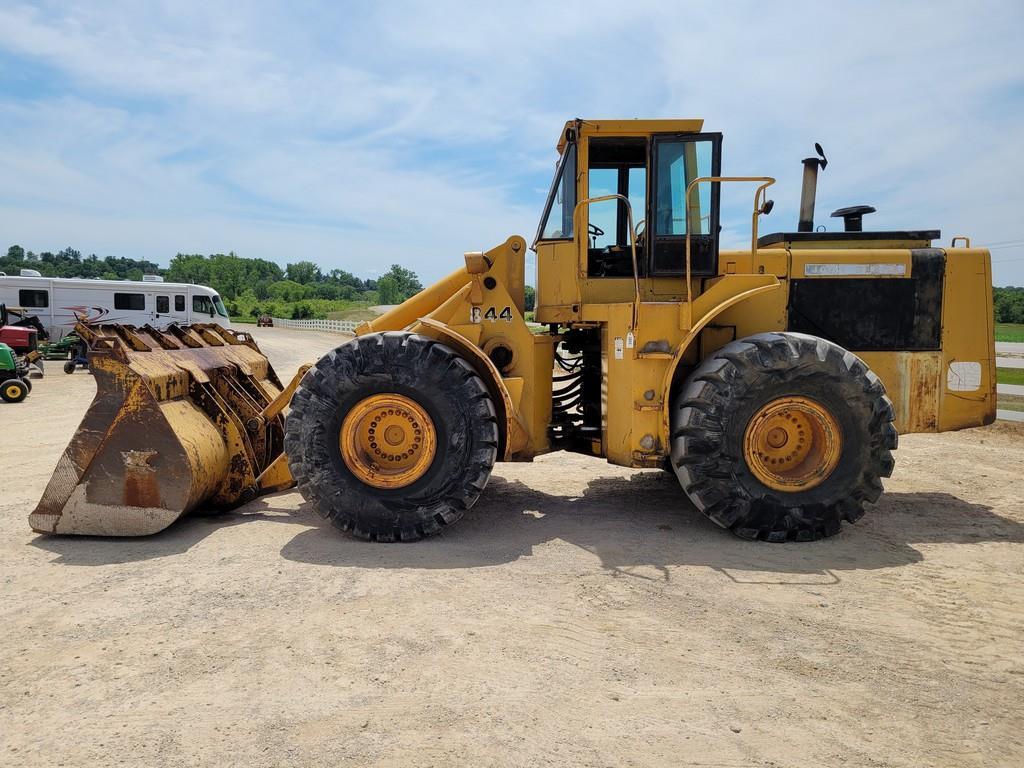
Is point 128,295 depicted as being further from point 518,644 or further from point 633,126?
point 518,644

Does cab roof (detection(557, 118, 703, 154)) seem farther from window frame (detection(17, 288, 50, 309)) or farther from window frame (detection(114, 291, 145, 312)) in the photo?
window frame (detection(17, 288, 50, 309))

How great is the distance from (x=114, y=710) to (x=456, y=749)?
55.4 inches

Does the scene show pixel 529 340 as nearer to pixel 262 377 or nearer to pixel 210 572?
pixel 210 572

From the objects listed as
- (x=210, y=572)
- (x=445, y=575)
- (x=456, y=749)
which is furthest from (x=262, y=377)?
(x=456, y=749)

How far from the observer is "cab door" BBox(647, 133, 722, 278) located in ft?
17.1

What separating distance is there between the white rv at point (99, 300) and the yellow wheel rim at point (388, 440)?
19.2m

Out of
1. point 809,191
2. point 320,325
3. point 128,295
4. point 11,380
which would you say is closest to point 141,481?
point 809,191

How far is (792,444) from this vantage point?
495cm

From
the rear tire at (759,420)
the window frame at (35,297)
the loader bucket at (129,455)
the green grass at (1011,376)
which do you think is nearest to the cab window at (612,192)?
the rear tire at (759,420)

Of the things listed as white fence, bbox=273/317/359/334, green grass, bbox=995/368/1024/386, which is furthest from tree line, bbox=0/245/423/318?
green grass, bbox=995/368/1024/386

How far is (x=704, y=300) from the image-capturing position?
16.6ft

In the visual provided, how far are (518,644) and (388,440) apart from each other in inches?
82.3

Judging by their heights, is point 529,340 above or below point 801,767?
above

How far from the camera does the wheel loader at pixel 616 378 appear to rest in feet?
15.5
